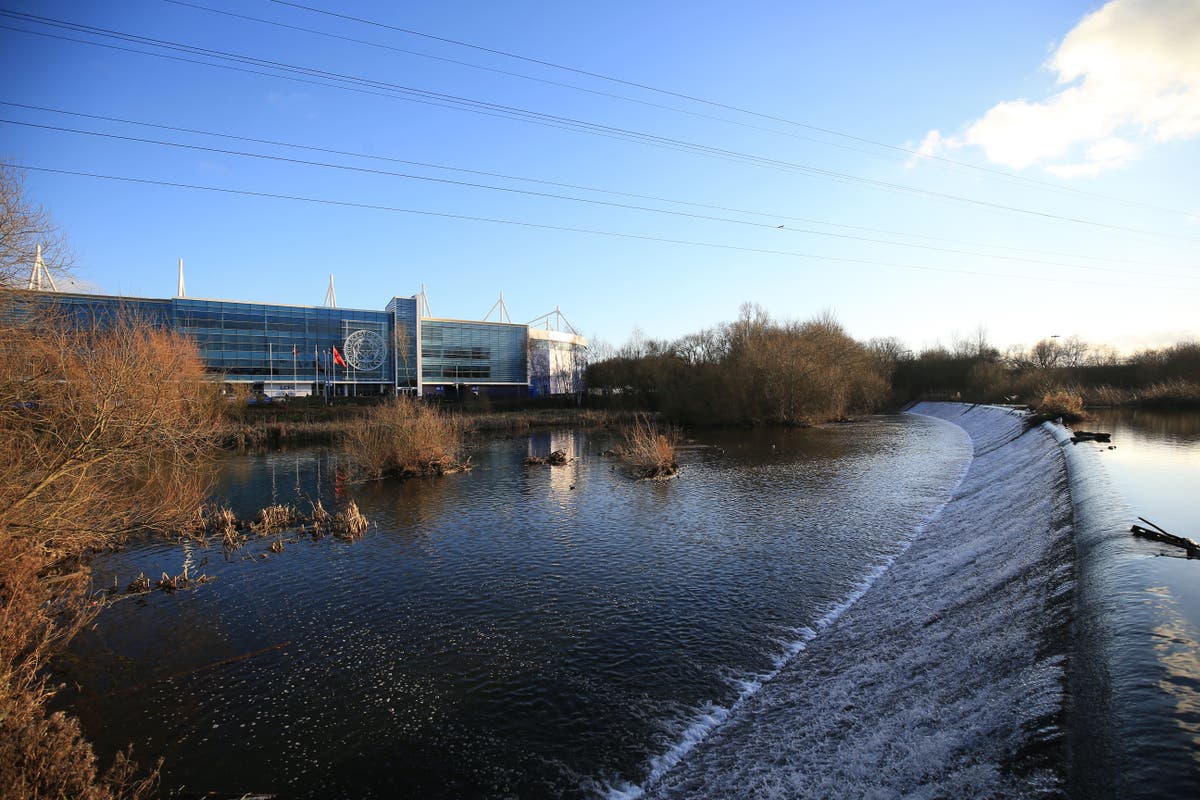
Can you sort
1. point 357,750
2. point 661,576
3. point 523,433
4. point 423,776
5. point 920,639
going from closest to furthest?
point 423,776
point 357,750
point 920,639
point 661,576
point 523,433

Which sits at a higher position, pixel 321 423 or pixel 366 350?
pixel 366 350

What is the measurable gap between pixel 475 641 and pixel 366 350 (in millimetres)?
85776

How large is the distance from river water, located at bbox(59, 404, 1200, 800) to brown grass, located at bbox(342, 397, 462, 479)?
8874 mm

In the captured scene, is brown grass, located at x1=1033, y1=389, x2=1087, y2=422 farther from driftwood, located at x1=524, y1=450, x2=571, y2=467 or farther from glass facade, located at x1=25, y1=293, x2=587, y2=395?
glass facade, located at x1=25, y1=293, x2=587, y2=395

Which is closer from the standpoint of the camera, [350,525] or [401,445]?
[350,525]

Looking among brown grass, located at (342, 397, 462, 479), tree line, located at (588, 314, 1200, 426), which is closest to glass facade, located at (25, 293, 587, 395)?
tree line, located at (588, 314, 1200, 426)

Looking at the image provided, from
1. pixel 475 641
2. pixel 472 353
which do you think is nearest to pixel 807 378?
pixel 475 641

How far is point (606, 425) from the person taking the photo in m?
52.8

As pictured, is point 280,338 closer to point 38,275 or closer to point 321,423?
point 321,423

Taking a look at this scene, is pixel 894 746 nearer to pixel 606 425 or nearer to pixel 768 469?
pixel 768 469

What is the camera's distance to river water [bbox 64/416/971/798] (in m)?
6.23

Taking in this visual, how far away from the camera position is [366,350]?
3430 inches

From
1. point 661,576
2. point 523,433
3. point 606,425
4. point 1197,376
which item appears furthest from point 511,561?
point 1197,376

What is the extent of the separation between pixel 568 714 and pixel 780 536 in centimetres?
900
